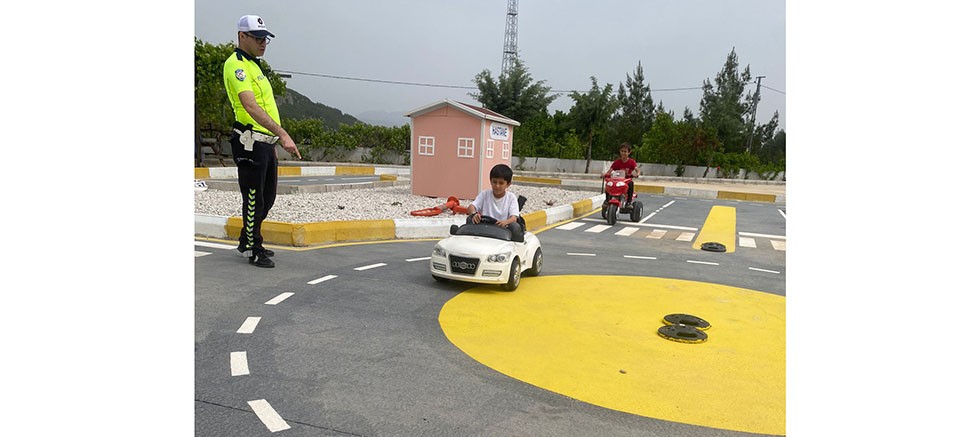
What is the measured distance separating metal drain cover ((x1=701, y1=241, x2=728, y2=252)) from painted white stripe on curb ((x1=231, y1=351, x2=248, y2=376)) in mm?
7447

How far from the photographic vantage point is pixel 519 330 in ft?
14.4

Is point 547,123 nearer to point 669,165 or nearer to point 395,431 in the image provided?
point 669,165

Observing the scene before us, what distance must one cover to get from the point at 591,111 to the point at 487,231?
31.7 m

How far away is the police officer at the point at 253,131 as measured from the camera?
17.3 feet

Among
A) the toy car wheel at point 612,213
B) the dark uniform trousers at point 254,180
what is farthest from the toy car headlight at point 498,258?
the toy car wheel at point 612,213

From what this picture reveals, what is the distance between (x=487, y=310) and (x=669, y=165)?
33238 millimetres

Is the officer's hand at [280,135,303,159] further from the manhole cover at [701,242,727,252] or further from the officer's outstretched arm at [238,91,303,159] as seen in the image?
the manhole cover at [701,242,727,252]

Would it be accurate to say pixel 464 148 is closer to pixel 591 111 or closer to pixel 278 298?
pixel 278 298

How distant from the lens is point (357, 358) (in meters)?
3.60

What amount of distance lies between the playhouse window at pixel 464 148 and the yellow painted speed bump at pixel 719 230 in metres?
5.82

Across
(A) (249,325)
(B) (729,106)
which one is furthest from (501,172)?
(B) (729,106)

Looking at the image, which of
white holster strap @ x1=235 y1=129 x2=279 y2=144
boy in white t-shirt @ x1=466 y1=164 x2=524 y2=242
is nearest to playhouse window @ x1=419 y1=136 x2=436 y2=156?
boy in white t-shirt @ x1=466 y1=164 x2=524 y2=242

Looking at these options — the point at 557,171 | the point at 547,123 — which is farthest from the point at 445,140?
the point at 547,123

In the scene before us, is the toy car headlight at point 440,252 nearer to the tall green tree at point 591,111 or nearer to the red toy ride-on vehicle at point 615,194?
the red toy ride-on vehicle at point 615,194
